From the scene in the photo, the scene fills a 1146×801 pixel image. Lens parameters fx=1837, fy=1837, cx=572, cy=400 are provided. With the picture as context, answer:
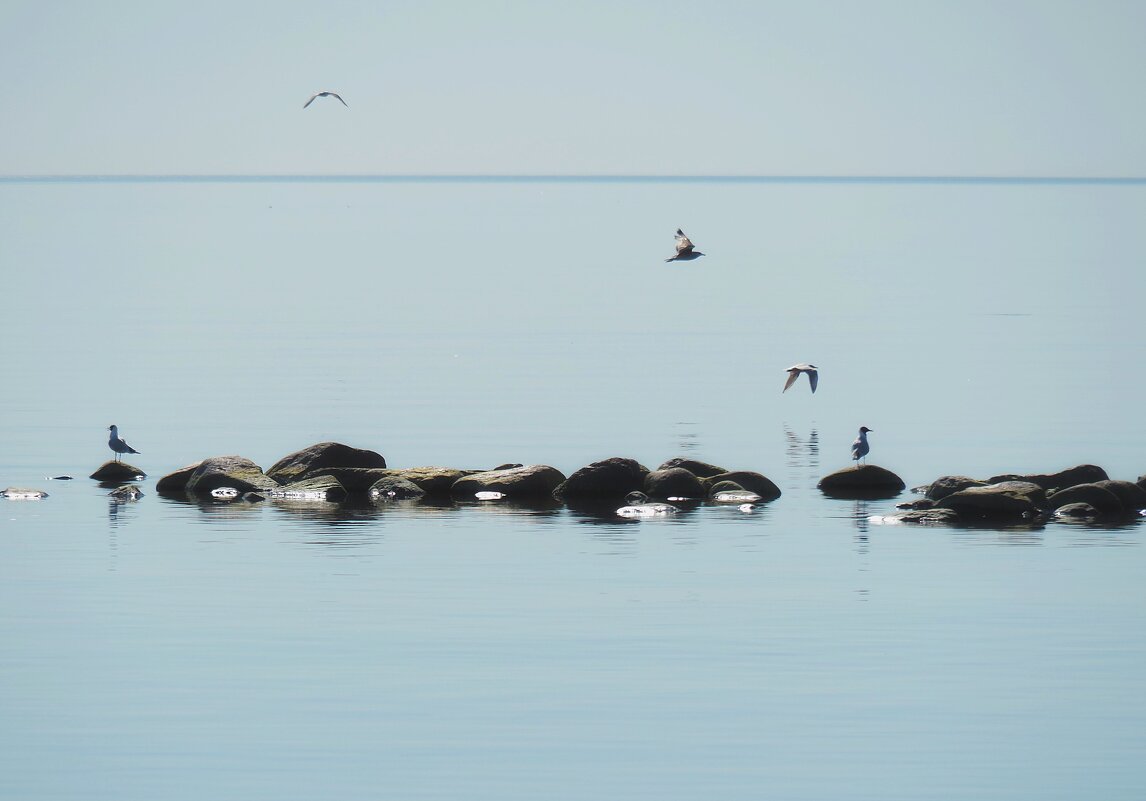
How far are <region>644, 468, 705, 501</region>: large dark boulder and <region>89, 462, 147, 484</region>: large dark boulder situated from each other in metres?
10.5

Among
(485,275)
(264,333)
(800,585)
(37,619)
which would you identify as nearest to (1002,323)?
(264,333)

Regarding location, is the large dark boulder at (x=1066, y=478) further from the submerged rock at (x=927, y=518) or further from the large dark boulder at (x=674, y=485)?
the large dark boulder at (x=674, y=485)

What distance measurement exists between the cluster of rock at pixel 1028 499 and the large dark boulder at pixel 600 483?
511 cm

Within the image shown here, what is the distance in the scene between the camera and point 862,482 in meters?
35.2

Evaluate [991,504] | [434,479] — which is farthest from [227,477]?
[991,504]

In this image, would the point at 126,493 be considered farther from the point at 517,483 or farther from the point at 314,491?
the point at 517,483

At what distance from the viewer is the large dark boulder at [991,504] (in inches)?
1243

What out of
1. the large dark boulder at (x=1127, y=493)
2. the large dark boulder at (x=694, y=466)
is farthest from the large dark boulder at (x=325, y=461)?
the large dark boulder at (x=1127, y=493)

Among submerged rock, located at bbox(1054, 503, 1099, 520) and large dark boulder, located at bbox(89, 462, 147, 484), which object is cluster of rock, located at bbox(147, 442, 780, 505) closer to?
large dark boulder, located at bbox(89, 462, 147, 484)

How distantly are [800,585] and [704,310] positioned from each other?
60741 mm

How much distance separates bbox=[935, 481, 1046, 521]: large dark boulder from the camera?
31.6 meters

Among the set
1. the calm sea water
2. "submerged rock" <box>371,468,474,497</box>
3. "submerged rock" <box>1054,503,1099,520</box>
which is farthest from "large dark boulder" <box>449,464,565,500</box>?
"submerged rock" <box>1054,503,1099,520</box>

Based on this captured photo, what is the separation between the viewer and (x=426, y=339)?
227ft

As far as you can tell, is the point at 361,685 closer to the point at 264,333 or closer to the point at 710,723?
the point at 710,723
